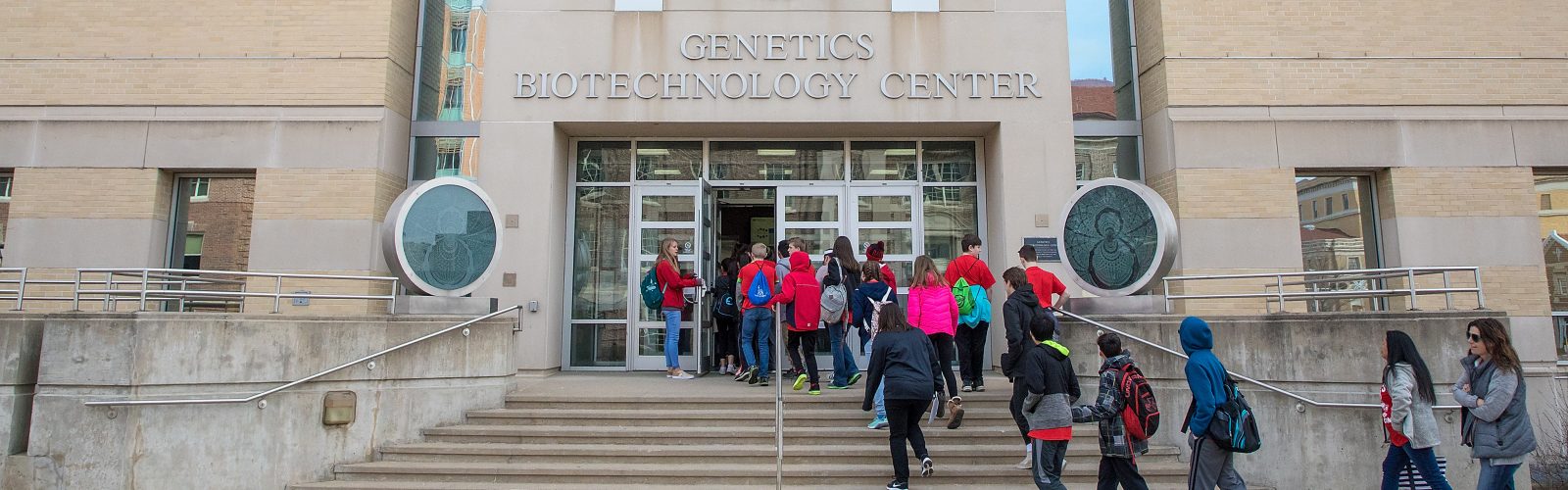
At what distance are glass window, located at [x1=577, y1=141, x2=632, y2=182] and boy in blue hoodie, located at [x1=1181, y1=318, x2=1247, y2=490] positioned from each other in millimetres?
8886

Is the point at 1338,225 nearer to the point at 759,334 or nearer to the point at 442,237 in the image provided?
the point at 759,334

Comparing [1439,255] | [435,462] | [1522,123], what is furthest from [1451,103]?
[435,462]

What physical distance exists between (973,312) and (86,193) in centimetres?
1132

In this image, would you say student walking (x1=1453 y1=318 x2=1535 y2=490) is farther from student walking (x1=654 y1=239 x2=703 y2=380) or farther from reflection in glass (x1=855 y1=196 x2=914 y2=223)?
student walking (x1=654 y1=239 x2=703 y2=380)

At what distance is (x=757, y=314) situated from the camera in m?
9.98

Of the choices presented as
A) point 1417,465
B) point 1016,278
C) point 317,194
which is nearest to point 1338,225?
point 1417,465

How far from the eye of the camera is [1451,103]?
1170 cm

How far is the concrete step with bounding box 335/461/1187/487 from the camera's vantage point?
765 centimetres

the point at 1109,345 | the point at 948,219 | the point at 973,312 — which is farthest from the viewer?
the point at 948,219

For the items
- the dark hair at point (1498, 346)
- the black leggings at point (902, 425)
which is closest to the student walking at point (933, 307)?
the black leggings at point (902, 425)

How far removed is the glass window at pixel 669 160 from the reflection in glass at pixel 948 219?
3.38m

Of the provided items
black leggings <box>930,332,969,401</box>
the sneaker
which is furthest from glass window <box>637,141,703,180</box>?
the sneaker

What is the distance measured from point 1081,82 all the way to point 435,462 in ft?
31.9

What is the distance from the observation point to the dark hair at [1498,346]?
611 cm
